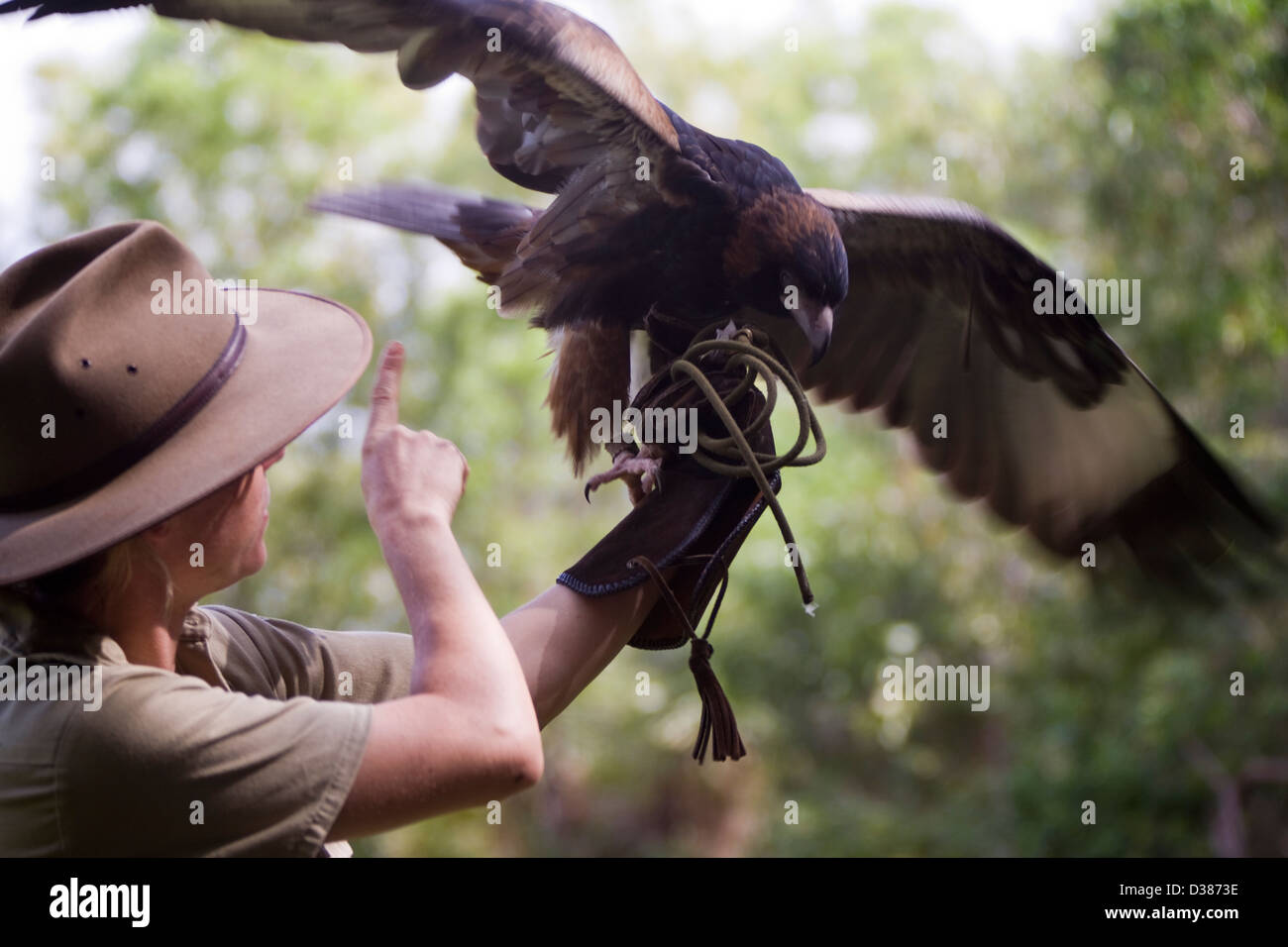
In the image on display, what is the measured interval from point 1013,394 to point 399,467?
6.78ft

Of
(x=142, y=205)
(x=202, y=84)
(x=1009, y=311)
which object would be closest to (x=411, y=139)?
(x=202, y=84)

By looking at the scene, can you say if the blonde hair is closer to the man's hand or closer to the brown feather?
the man's hand

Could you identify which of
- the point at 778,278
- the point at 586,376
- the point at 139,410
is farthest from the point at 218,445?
the point at 778,278

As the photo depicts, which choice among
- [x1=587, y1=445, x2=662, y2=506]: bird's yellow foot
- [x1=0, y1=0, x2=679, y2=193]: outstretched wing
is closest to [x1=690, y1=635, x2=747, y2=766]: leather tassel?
[x1=587, y1=445, x2=662, y2=506]: bird's yellow foot

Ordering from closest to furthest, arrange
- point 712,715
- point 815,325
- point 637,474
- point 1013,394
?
point 712,715 → point 637,474 → point 815,325 → point 1013,394

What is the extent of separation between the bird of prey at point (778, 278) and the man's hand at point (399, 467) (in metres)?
0.87

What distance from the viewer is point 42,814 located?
1.19 metres

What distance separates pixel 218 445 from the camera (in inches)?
50.9

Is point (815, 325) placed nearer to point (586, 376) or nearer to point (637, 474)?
point (586, 376)

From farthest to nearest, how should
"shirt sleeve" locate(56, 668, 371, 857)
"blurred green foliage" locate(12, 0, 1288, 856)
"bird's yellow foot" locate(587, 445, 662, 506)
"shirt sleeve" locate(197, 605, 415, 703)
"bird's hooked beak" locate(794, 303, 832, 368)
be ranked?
"blurred green foliage" locate(12, 0, 1288, 856), "bird's hooked beak" locate(794, 303, 832, 368), "bird's yellow foot" locate(587, 445, 662, 506), "shirt sleeve" locate(197, 605, 415, 703), "shirt sleeve" locate(56, 668, 371, 857)

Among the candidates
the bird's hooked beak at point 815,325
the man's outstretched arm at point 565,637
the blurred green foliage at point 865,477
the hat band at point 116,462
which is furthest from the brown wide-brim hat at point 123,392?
the blurred green foliage at point 865,477

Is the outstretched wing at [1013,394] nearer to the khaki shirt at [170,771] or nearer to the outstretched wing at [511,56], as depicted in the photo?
the outstretched wing at [511,56]

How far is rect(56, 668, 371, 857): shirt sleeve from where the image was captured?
117cm

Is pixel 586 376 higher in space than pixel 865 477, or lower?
lower
